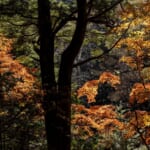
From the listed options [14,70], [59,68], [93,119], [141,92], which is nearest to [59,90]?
[59,68]

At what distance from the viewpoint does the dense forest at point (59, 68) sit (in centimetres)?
607

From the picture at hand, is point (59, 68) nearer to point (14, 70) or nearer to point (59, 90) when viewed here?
point (59, 90)

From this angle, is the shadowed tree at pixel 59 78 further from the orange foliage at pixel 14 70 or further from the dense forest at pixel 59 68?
the orange foliage at pixel 14 70

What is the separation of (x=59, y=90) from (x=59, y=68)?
2.03 feet

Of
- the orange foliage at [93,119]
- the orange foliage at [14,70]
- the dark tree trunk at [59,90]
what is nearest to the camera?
the dark tree trunk at [59,90]

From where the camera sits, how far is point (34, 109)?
22.1 ft

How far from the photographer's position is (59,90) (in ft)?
20.0

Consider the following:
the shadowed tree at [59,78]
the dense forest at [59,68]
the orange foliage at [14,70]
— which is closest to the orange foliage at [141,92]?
the dense forest at [59,68]

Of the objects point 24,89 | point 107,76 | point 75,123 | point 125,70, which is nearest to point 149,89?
point 107,76

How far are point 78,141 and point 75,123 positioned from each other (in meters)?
2.02

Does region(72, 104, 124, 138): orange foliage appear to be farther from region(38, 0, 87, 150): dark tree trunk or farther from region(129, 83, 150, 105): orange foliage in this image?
region(38, 0, 87, 150): dark tree trunk

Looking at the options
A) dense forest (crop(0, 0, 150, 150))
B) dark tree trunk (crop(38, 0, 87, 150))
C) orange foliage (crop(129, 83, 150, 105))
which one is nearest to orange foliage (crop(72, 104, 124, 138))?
dense forest (crop(0, 0, 150, 150))

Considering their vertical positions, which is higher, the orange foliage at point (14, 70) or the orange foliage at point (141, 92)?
the orange foliage at point (14, 70)

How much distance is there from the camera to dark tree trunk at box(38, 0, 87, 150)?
597 centimetres
